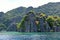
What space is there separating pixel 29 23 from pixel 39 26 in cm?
1065

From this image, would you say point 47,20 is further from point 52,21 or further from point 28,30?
point 28,30

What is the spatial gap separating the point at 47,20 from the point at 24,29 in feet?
74.9

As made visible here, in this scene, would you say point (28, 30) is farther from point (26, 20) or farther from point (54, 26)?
point (54, 26)

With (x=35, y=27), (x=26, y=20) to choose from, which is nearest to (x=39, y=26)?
(x=35, y=27)

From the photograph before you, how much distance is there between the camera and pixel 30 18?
17575 centimetres

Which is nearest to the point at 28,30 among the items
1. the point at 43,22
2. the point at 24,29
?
the point at 24,29

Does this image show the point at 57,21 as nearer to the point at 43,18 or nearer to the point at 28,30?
the point at 43,18

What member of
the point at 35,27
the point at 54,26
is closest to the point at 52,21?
the point at 54,26

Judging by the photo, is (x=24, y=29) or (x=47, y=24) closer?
(x=47, y=24)

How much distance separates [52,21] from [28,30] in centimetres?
2215

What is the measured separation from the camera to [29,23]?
17575cm

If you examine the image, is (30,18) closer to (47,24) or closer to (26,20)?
(26,20)

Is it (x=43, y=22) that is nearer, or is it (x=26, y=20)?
(x=43, y=22)

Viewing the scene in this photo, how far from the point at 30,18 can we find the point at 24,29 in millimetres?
11375
